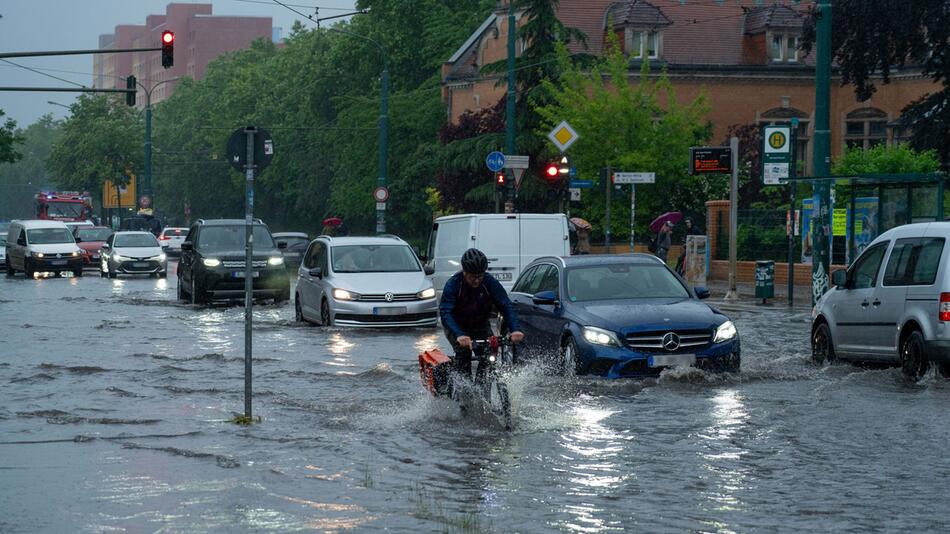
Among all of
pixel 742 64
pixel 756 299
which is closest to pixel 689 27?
pixel 742 64

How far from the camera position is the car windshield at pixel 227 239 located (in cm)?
3338

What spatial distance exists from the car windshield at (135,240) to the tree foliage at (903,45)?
21577 mm

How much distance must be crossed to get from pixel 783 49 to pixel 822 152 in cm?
3977

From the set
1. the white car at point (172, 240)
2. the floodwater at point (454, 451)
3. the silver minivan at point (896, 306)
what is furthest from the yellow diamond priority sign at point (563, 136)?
the white car at point (172, 240)

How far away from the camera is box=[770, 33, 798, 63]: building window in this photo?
65812 millimetres

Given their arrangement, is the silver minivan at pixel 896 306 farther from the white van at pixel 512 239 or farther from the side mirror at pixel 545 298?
the white van at pixel 512 239

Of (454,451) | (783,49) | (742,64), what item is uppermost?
(783,49)

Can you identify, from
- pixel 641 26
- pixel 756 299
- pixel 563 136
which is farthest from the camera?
pixel 641 26

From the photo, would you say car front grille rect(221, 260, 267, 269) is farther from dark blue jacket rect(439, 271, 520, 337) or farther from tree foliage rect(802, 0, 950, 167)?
dark blue jacket rect(439, 271, 520, 337)

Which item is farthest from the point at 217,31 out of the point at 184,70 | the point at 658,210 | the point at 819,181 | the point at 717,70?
the point at 819,181

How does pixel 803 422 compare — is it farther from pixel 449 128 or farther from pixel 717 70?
pixel 717 70

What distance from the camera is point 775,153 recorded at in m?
30.6

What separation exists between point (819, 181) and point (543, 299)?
1253 centimetres

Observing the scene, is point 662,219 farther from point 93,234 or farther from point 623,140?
point 93,234
